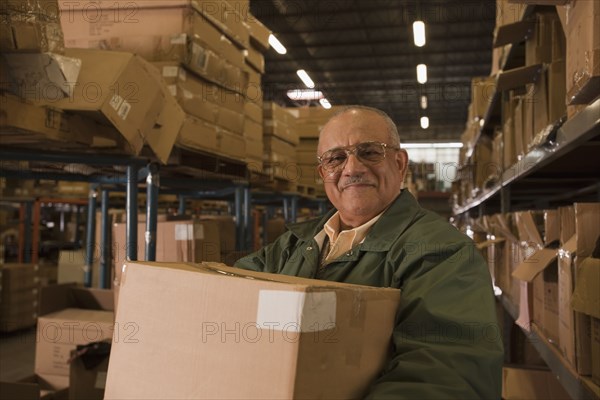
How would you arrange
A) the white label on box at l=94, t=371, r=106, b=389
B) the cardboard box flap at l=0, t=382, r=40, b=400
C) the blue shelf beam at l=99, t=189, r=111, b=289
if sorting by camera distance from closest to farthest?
the cardboard box flap at l=0, t=382, r=40, b=400 → the white label on box at l=94, t=371, r=106, b=389 → the blue shelf beam at l=99, t=189, r=111, b=289

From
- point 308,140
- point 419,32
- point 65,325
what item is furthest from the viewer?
point 419,32

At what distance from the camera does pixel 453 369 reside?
102 centimetres

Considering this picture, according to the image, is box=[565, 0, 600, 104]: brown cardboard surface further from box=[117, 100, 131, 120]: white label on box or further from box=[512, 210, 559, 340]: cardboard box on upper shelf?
box=[117, 100, 131, 120]: white label on box

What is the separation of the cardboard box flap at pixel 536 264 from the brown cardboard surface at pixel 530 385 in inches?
33.9

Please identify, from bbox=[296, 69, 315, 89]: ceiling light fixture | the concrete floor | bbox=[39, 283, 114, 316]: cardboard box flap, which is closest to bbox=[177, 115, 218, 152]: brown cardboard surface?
bbox=[39, 283, 114, 316]: cardboard box flap

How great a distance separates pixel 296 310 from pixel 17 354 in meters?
4.96

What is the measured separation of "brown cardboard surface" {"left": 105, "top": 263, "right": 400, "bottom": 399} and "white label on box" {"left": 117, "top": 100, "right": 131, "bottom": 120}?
48.7 inches

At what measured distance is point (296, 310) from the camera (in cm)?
84

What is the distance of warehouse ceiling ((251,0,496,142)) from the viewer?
29.8 ft

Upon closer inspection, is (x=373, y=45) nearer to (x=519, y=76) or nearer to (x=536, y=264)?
(x=519, y=76)

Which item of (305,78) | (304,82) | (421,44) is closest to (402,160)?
(421,44)

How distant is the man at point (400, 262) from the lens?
1021 mm

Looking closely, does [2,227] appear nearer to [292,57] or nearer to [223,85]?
[223,85]

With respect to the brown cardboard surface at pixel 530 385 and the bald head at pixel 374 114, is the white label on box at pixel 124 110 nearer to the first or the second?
the bald head at pixel 374 114
